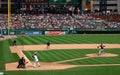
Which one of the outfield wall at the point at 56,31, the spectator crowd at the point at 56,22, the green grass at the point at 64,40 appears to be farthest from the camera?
the spectator crowd at the point at 56,22

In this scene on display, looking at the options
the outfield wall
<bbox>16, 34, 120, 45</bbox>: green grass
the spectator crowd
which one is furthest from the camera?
the spectator crowd

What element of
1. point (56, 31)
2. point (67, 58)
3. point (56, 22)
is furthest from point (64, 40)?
point (56, 22)

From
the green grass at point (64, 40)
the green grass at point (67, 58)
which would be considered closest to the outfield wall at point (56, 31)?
the green grass at point (64, 40)

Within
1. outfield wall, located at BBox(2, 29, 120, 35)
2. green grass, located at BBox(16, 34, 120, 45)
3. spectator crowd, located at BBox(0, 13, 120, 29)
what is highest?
spectator crowd, located at BBox(0, 13, 120, 29)

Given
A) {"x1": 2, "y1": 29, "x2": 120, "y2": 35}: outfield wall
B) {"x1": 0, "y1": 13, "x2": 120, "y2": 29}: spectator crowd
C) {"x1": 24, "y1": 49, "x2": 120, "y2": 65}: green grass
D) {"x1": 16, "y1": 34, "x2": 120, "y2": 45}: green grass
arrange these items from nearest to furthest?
1. {"x1": 24, "y1": 49, "x2": 120, "y2": 65}: green grass
2. {"x1": 16, "y1": 34, "x2": 120, "y2": 45}: green grass
3. {"x1": 2, "y1": 29, "x2": 120, "y2": 35}: outfield wall
4. {"x1": 0, "y1": 13, "x2": 120, "y2": 29}: spectator crowd

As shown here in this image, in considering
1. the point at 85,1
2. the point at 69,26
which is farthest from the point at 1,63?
the point at 85,1

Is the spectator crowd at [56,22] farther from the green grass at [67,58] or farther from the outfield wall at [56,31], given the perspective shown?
the green grass at [67,58]

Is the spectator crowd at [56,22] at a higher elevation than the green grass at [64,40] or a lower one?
Result: higher

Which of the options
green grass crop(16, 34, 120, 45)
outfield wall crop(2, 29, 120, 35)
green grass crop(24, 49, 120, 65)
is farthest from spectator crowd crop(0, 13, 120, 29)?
green grass crop(24, 49, 120, 65)

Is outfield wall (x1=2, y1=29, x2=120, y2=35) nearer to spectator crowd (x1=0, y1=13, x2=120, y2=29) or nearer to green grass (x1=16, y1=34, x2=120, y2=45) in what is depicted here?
spectator crowd (x1=0, y1=13, x2=120, y2=29)

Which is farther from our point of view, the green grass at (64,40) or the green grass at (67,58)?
the green grass at (64,40)

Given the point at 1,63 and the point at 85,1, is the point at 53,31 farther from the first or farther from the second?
the point at 1,63

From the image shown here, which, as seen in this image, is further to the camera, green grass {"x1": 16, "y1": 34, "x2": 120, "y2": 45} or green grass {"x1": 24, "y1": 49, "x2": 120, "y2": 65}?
green grass {"x1": 16, "y1": 34, "x2": 120, "y2": 45}

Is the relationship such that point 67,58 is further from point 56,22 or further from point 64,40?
point 56,22
